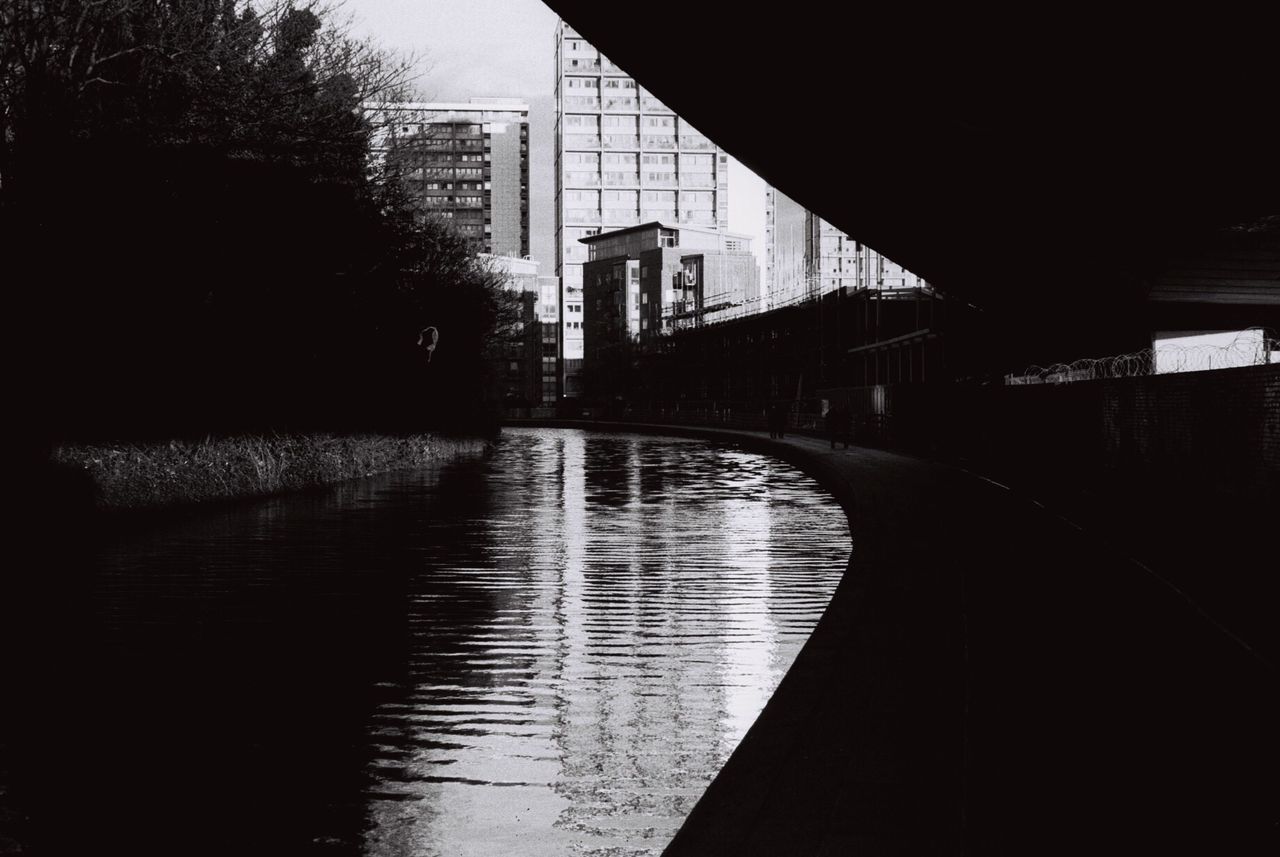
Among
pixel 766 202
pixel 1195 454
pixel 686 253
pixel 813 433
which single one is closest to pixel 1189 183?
pixel 1195 454

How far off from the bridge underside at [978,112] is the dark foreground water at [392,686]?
4605 mm

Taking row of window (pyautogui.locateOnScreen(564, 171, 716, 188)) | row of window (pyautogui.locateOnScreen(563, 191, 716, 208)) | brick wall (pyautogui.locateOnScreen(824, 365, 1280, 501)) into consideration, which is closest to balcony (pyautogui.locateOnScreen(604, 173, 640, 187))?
row of window (pyautogui.locateOnScreen(564, 171, 716, 188))

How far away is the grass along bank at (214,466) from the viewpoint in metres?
17.6

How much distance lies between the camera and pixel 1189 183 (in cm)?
2267

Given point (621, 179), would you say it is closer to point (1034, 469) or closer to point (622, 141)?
point (622, 141)

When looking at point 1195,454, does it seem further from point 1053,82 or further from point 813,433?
point 813,433

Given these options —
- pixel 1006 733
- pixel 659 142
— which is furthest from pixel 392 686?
pixel 659 142

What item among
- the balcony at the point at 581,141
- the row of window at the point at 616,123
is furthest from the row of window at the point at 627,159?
the row of window at the point at 616,123

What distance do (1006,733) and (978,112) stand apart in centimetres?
1201

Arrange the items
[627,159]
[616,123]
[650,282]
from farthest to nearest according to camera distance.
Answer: [627,159] → [616,123] → [650,282]

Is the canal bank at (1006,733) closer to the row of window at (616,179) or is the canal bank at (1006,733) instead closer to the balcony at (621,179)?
the row of window at (616,179)

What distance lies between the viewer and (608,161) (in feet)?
571

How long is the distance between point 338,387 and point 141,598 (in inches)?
656

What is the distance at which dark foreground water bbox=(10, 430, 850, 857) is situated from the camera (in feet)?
15.8
